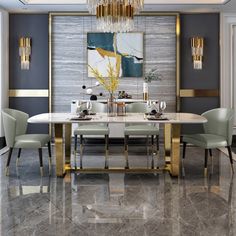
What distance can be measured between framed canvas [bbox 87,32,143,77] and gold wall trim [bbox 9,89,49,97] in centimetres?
100

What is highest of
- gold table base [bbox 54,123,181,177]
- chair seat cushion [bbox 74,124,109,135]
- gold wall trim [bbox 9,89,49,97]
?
gold wall trim [bbox 9,89,49,97]

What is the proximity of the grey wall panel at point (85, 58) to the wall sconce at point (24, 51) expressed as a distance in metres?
0.48

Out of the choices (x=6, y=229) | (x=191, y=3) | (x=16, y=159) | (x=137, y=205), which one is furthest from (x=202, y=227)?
(x=191, y=3)

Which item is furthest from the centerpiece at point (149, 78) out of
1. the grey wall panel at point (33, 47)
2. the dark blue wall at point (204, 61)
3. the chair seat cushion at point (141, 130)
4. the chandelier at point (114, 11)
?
the chandelier at point (114, 11)

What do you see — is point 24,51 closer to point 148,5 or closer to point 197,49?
point 148,5

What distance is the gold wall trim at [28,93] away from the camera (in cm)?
828

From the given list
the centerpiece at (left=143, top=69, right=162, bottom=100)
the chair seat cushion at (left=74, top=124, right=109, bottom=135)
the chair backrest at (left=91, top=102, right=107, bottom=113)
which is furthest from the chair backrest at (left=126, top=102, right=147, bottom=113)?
the centerpiece at (left=143, top=69, right=162, bottom=100)

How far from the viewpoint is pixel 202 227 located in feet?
11.1

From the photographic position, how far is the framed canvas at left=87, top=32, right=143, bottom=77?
26.5ft

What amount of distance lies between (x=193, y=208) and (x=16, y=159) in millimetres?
3425

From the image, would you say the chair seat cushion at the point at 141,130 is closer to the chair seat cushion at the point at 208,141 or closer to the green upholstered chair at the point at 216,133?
the green upholstered chair at the point at 216,133

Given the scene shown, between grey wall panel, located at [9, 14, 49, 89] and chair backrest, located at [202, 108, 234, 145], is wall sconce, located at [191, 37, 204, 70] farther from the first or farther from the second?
grey wall panel, located at [9, 14, 49, 89]

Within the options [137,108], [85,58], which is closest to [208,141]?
[137,108]

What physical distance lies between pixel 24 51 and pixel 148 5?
2533mm
